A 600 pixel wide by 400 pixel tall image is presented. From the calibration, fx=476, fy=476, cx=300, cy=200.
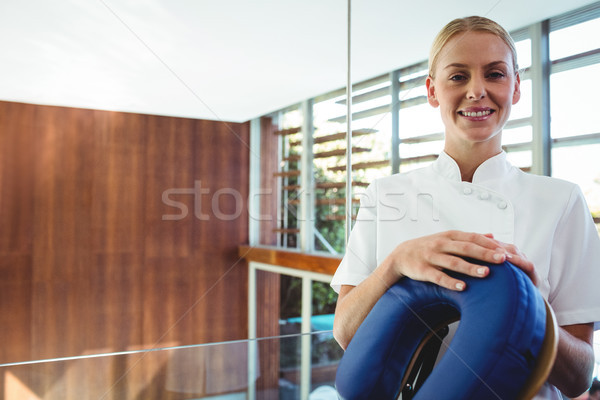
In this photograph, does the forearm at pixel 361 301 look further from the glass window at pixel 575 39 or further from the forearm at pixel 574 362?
the glass window at pixel 575 39

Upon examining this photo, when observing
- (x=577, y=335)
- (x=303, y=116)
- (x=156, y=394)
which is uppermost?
(x=303, y=116)

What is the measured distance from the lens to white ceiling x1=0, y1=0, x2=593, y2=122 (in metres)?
1.88

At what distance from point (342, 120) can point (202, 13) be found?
1.47 metres

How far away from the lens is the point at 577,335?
1.55 ft

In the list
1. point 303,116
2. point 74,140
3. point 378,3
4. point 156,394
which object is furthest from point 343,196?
point 156,394

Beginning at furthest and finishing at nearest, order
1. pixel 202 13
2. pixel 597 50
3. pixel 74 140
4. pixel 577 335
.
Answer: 1. pixel 74 140
2. pixel 202 13
3. pixel 597 50
4. pixel 577 335

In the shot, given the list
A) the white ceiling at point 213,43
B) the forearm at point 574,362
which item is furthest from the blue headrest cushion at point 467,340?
the white ceiling at point 213,43

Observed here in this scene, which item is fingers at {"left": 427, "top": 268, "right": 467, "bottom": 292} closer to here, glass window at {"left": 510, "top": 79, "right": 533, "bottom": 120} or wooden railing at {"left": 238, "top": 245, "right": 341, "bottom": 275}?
glass window at {"left": 510, "top": 79, "right": 533, "bottom": 120}

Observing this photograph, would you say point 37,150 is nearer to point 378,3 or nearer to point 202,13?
point 202,13

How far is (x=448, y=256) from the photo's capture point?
0.31 m

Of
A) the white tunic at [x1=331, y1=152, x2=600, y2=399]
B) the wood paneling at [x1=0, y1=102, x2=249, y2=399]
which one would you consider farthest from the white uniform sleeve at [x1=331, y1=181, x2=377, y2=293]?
the wood paneling at [x1=0, y1=102, x2=249, y2=399]

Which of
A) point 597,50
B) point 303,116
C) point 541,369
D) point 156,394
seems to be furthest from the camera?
point 303,116

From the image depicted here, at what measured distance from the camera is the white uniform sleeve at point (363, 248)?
564 millimetres

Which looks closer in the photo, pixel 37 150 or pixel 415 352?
pixel 415 352
